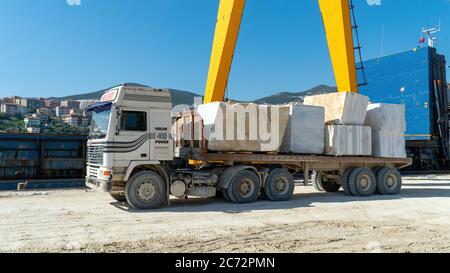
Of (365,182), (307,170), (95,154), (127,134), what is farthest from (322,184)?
(95,154)

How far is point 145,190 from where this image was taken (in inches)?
363

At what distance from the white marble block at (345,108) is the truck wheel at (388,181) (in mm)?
1827

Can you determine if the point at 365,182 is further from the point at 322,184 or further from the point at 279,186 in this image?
the point at 279,186

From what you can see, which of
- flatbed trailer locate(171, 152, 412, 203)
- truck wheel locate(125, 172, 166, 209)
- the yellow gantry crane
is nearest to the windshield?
truck wheel locate(125, 172, 166, 209)

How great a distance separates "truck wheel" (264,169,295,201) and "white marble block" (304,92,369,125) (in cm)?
242

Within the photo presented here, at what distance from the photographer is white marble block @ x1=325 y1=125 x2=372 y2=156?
1180 cm

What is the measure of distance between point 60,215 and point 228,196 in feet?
13.2

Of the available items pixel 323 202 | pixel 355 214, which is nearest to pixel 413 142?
pixel 323 202

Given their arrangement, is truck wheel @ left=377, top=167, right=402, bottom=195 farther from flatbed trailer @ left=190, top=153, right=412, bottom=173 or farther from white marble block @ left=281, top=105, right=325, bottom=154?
white marble block @ left=281, top=105, right=325, bottom=154

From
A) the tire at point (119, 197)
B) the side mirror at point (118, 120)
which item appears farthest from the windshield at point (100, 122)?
the tire at point (119, 197)

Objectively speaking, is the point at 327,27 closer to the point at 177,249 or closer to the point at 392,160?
the point at 392,160

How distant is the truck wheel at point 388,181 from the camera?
41.7 ft

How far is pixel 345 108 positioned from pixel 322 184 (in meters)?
3.35
